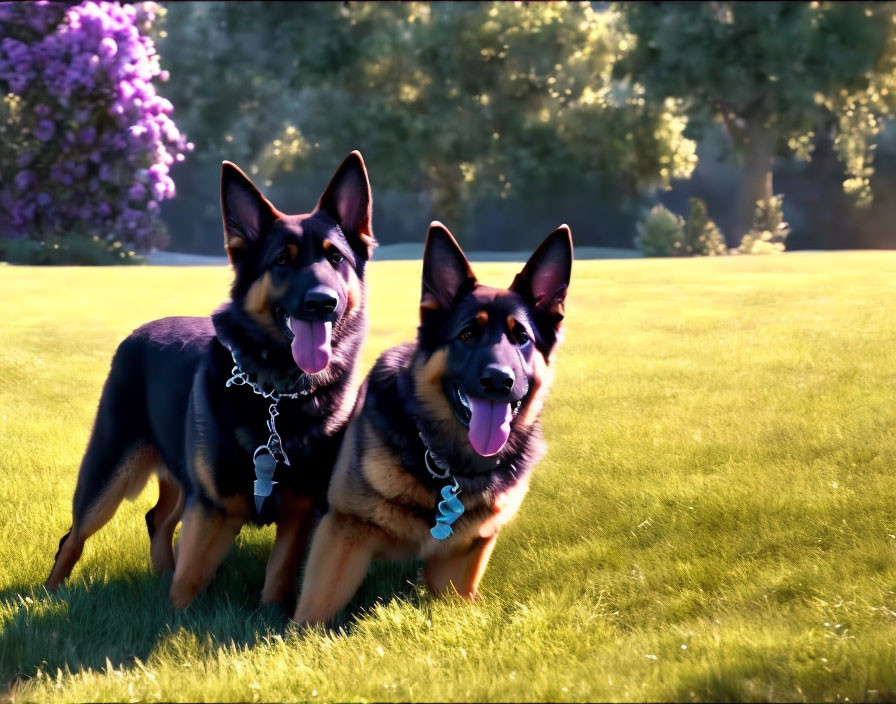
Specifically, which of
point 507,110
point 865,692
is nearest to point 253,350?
point 865,692

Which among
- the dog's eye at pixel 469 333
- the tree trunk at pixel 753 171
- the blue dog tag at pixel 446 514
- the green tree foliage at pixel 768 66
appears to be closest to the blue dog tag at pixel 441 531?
the blue dog tag at pixel 446 514

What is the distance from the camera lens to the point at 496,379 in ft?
13.1

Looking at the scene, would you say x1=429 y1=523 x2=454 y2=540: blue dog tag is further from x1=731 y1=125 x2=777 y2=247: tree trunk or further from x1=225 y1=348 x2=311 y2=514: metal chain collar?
x1=731 y1=125 x2=777 y2=247: tree trunk

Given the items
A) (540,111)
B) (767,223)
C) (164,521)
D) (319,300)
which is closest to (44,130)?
(540,111)

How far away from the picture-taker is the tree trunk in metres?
31.1

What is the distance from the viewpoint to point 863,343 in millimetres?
10234

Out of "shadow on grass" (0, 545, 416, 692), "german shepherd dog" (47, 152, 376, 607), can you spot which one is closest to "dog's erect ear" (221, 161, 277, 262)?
"german shepherd dog" (47, 152, 376, 607)

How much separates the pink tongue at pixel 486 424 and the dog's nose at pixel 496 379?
158 millimetres

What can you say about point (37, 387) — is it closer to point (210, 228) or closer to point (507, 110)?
point (507, 110)

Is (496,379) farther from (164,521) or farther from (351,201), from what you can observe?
(164,521)

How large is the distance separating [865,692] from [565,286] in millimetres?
2069

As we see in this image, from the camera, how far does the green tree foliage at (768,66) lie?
28.2 m

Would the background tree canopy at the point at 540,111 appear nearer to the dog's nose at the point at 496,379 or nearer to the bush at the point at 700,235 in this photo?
the bush at the point at 700,235

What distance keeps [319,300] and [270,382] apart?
58cm
